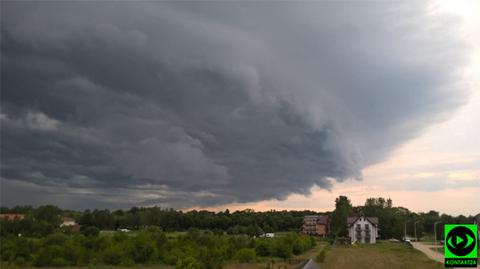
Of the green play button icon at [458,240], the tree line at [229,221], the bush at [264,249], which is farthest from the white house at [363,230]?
the green play button icon at [458,240]

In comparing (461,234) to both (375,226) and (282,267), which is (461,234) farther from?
(375,226)

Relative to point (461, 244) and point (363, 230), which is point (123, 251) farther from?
point (363, 230)

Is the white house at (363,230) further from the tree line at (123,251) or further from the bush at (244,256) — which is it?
the bush at (244,256)

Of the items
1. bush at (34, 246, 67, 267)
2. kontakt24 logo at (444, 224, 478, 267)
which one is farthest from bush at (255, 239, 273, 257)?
kontakt24 logo at (444, 224, 478, 267)

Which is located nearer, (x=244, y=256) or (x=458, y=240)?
(x=458, y=240)

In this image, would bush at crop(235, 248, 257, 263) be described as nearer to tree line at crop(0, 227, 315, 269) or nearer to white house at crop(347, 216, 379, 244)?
tree line at crop(0, 227, 315, 269)

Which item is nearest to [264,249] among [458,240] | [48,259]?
[48,259]
